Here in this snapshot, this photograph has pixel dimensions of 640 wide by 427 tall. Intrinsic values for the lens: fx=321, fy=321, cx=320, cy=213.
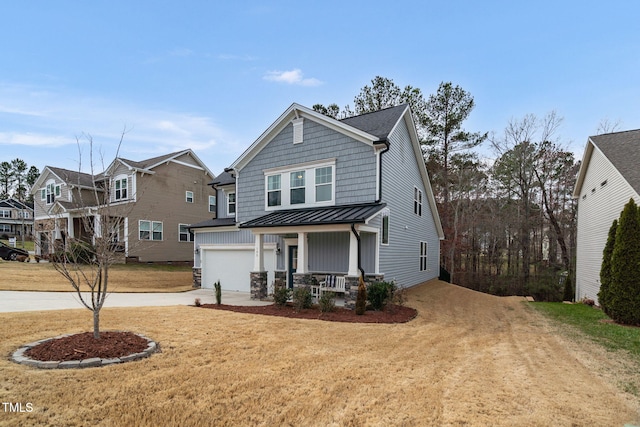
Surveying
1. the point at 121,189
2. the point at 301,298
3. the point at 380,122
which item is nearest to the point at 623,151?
the point at 380,122

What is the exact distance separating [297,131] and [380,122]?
10.9 ft

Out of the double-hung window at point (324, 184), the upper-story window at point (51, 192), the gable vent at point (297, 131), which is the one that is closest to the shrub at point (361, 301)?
the double-hung window at point (324, 184)

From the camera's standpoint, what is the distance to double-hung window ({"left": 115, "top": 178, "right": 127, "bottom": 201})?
877 inches

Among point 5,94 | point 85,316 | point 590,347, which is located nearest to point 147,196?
point 5,94

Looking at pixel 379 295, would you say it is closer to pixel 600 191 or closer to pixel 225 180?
pixel 600 191

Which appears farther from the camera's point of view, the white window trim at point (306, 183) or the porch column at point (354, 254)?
the white window trim at point (306, 183)

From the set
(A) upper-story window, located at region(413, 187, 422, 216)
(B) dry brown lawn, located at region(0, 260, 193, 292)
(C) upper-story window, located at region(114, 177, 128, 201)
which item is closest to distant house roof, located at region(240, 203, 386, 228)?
(A) upper-story window, located at region(413, 187, 422, 216)

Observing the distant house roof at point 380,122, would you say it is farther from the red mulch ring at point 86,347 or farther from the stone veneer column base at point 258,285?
the red mulch ring at point 86,347

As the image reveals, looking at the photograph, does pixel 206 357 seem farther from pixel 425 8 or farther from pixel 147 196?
pixel 147 196

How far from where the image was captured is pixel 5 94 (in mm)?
10273

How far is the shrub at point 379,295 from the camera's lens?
9633 mm

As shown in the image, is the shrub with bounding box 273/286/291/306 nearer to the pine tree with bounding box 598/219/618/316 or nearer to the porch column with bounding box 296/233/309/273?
the porch column with bounding box 296/233/309/273

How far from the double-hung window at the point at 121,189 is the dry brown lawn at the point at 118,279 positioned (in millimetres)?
5119

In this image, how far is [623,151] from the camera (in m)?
11.8
